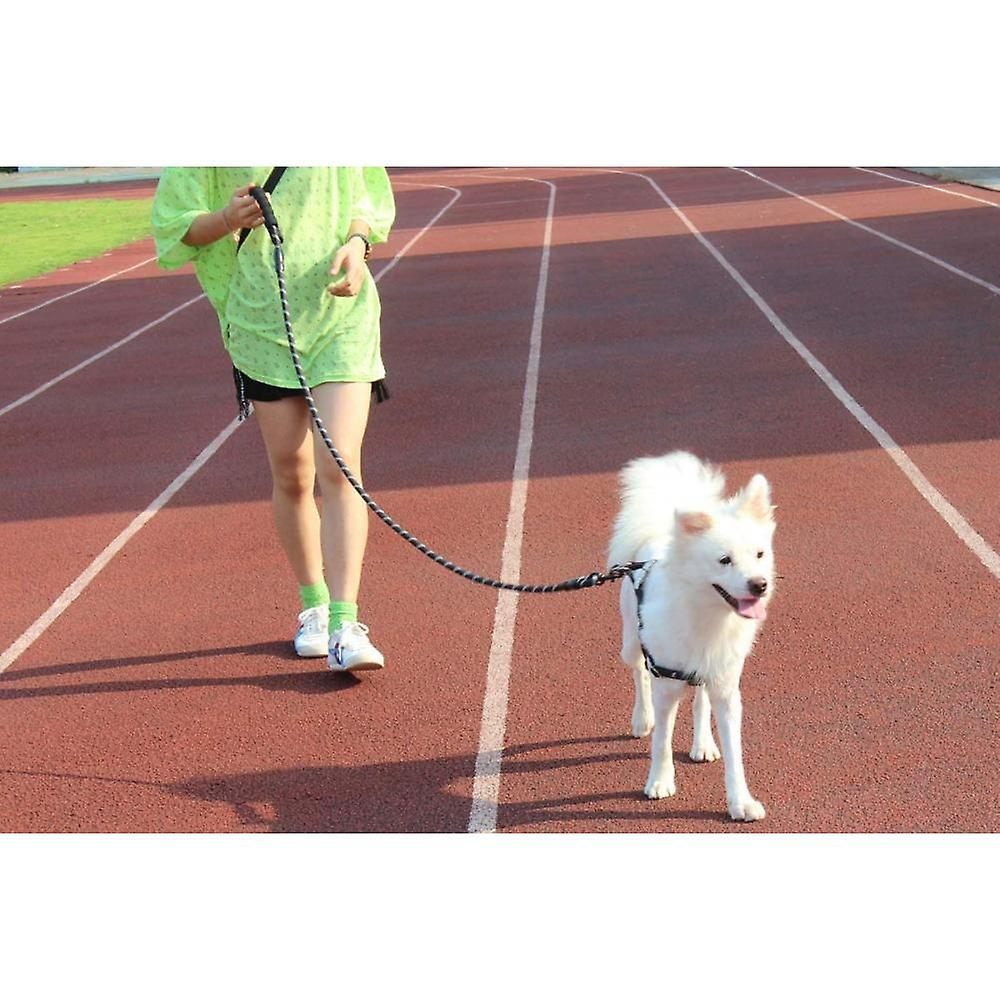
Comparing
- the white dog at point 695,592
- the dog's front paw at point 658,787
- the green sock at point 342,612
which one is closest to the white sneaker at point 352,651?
the green sock at point 342,612

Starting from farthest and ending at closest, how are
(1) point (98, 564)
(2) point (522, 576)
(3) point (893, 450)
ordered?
(3) point (893, 450) → (1) point (98, 564) → (2) point (522, 576)

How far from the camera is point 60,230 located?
3058 cm

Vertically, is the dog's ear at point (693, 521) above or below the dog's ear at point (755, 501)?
below

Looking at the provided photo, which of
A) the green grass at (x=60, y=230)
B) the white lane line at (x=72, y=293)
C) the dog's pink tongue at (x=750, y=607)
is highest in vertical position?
the dog's pink tongue at (x=750, y=607)

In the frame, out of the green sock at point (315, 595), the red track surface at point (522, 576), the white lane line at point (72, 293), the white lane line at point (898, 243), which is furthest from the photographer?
the white lane line at point (72, 293)

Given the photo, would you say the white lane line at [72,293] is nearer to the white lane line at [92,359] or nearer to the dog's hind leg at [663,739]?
the white lane line at [92,359]

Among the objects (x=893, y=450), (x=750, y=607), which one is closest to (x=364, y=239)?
(x=750, y=607)

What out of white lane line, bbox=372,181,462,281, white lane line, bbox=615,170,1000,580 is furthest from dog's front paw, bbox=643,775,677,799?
white lane line, bbox=372,181,462,281

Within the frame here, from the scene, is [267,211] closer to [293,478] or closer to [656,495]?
[293,478]

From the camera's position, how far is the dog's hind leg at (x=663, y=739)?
447 centimetres

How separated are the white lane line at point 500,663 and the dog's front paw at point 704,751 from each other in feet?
2.14

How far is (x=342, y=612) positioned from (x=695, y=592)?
68.1 inches

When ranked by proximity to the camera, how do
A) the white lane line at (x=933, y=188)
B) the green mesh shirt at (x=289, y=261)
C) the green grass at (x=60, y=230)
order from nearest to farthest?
the green mesh shirt at (x=289, y=261)
the white lane line at (x=933, y=188)
the green grass at (x=60, y=230)

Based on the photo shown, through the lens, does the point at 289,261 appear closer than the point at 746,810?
No
